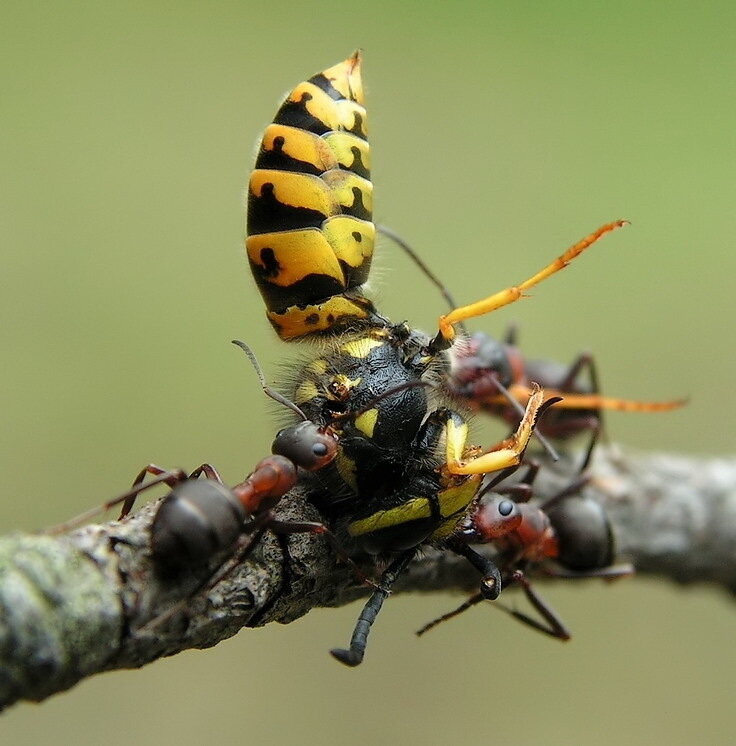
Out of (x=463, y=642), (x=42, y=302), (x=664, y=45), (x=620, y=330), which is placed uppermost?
(x=664, y=45)

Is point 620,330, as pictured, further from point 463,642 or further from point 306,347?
point 306,347

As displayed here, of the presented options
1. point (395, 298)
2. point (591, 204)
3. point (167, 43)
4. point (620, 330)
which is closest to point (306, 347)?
point (395, 298)

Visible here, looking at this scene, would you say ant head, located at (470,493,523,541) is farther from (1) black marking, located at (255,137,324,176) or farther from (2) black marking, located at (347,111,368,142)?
(2) black marking, located at (347,111,368,142)

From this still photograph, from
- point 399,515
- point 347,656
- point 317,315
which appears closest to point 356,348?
point 317,315

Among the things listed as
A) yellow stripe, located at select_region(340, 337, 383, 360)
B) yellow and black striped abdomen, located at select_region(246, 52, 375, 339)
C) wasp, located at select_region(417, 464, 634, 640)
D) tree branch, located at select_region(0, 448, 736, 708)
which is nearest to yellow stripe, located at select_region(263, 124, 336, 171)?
yellow and black striped abdomen, located at select_region(246, 52, 375, 339)

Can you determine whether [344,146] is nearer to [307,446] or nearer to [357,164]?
[357,164]

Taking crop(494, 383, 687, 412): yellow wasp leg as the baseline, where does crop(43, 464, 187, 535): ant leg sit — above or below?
above
